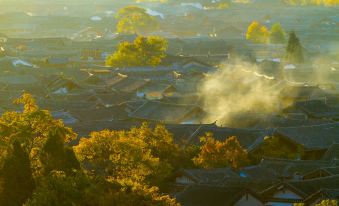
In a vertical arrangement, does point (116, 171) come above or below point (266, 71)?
above

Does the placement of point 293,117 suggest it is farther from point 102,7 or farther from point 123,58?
point 102,7

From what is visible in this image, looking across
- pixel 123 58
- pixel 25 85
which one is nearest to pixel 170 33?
pixel 123 58

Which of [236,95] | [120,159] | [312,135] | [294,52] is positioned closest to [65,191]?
[120,159]

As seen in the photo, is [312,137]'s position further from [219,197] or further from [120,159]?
[120,159]

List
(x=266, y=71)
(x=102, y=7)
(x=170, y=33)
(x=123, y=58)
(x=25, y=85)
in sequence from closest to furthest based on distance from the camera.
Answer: (x=25, y=85) < (x=266, y=71) < (x=123, y=58) < (x=170, y=33) < (x=102, y=7)

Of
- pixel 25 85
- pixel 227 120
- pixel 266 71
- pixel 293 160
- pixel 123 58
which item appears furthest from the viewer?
pixel 123 58

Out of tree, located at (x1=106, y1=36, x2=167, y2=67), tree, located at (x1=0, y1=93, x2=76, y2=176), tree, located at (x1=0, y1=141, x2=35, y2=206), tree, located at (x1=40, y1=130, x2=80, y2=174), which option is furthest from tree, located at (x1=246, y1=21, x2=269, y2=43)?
tree, located at (x1=0, y1=141, x2=35, y2=206)
